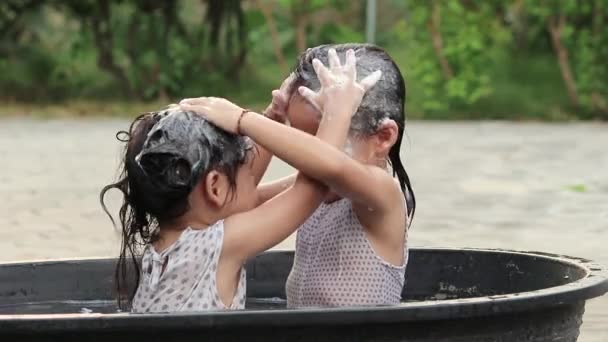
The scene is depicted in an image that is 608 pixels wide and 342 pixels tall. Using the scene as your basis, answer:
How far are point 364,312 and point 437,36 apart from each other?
587 inches

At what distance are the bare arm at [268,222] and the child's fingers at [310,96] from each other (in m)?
0.17

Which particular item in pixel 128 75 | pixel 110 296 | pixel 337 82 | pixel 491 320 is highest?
pixel 337 82

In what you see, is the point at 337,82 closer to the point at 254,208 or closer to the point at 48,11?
the point at 254,208

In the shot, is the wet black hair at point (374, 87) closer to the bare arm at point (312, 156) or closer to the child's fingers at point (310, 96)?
the child's fingers at point (310, 96)

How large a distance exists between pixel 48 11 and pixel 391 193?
1644 centimetres

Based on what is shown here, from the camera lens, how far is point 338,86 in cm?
287

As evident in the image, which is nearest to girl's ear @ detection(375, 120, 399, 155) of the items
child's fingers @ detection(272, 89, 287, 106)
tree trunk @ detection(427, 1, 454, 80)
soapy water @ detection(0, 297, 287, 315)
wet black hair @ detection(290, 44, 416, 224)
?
wet black hair @ detection(290, 44, 416, 224)

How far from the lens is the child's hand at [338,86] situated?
9.36 ft

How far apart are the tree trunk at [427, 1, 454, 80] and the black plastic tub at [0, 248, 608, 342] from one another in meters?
13.8

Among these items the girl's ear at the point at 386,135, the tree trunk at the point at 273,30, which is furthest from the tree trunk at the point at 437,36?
the girl's ear at the point at 386,135

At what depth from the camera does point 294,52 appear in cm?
1867

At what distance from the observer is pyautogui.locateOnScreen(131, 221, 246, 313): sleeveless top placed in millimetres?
2779

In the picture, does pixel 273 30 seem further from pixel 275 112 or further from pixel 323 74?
pixel 323 74

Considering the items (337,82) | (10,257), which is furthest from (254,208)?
(10,257)
